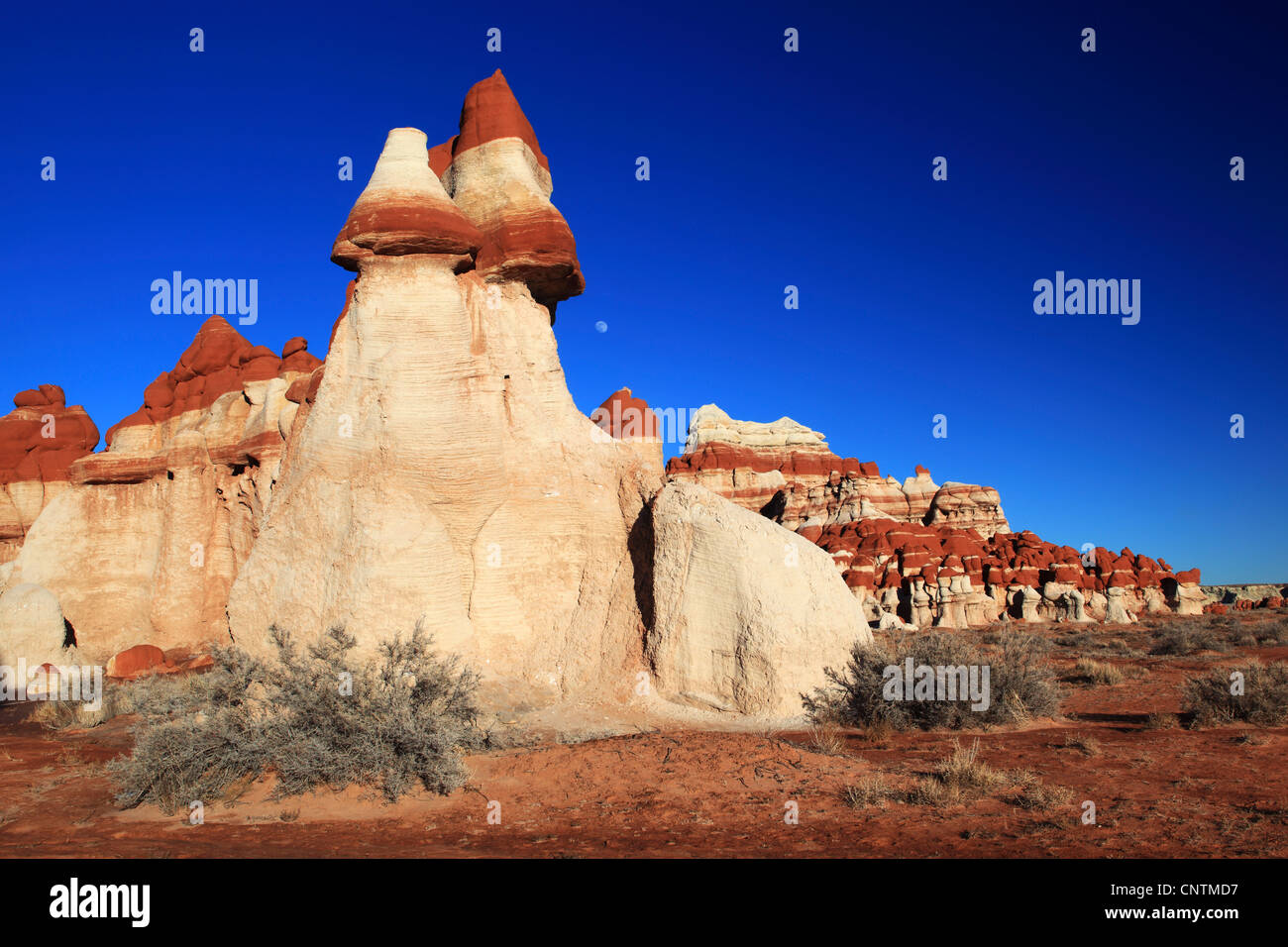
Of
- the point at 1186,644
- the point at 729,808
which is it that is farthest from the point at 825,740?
the point at 1186,644

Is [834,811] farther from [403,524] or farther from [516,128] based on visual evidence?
[516,128]

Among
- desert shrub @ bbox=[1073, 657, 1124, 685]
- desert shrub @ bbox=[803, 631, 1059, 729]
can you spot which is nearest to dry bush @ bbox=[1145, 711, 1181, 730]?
desert shrub @ bbox=[803, 631, 1059, 729]

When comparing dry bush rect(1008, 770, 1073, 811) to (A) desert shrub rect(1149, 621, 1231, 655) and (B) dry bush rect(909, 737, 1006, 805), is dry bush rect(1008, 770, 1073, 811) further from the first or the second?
(A) desert shrub rect(1149, 621, 1231, 655)

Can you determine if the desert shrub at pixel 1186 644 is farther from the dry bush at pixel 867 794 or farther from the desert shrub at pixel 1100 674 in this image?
the dry bush at pixel 867 794

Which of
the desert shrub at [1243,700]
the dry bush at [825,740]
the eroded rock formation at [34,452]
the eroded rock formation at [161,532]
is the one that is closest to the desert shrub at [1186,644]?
the desert shrub at [1243,700]
